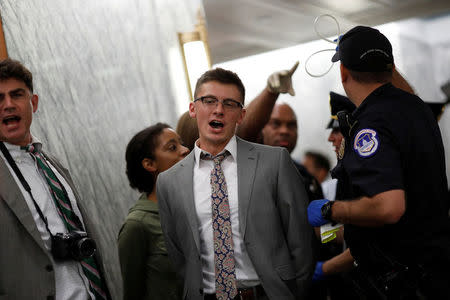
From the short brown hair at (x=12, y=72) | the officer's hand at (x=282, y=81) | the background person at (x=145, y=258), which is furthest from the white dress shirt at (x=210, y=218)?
the short brown hair at (x=12, y=72)

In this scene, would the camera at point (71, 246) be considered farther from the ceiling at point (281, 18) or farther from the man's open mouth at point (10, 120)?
the ceiling at point (281, 18)

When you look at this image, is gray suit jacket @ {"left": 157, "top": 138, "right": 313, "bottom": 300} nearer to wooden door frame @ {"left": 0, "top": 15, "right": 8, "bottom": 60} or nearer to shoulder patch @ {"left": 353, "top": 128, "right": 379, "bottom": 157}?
shoulder patch @ {"left": 353, "top": 128, "right": 379, "bottom": 157}

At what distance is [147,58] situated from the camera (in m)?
3.60

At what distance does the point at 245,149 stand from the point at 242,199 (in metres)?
0.22

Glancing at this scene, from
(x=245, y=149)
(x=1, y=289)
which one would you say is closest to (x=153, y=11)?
(x=245, y=149)

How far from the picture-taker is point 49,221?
1.89 m

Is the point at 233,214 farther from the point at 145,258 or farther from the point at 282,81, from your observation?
the point at 282,81

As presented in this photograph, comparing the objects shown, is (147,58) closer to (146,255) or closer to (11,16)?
(11,16)

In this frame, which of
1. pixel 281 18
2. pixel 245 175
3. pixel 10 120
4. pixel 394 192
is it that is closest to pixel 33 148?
pixel 10 120

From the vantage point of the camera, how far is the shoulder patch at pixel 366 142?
1577 millimetres

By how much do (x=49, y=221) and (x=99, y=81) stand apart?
1.33 m

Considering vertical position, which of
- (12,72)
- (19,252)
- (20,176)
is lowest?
(19,252)

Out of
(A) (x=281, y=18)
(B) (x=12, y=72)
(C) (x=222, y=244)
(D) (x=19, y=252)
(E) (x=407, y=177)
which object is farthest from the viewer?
(A) (x=281, y=18)

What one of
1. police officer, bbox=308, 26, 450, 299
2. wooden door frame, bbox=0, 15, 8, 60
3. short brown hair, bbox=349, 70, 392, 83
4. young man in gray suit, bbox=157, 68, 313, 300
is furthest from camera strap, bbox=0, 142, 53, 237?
short brown hair, bbox=349, 70, 392, 83
